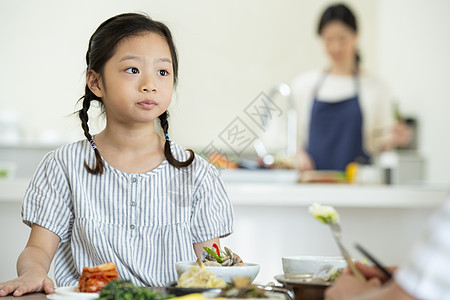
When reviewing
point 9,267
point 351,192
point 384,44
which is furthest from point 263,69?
point 9,267

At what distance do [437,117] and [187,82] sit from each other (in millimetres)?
1969

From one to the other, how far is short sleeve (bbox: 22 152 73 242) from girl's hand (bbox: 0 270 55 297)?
0.20 meters

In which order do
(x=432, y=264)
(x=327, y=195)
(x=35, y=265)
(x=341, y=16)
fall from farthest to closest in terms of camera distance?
(x=341, y=16)
(x=327, y=195)
(x=35, y=265)
(x=432, y=264)

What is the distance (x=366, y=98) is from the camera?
15.5ft

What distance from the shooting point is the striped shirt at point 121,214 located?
131cm

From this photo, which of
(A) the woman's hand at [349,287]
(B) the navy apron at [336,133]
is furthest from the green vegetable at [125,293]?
(B) the navy apron at [336,133]

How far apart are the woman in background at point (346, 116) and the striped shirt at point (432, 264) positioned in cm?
409

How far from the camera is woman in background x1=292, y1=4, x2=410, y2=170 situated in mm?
4688

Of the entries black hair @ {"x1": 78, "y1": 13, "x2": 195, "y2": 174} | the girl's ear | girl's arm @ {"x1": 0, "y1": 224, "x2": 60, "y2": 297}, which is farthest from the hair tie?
girl's arm @ {"x1": 0, "y1": 224, "x2": 60, "y2": 297}

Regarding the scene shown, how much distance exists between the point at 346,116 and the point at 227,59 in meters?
1.16

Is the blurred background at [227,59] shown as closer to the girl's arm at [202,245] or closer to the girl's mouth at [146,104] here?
the girl's arm at [202,245]

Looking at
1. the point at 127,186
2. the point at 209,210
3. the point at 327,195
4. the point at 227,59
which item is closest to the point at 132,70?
the point at 127,186

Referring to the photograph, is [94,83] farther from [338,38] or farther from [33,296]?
[338,38]

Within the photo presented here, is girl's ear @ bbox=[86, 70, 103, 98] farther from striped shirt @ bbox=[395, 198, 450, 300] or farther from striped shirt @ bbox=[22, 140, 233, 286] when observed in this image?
striped shirt @ bbox=[395, 198, 450, 300]
